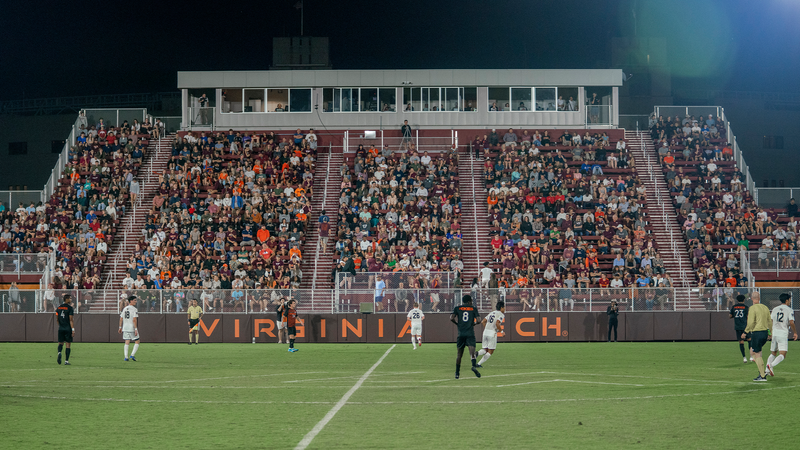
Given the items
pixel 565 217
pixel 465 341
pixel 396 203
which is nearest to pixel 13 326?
pixel 396 203

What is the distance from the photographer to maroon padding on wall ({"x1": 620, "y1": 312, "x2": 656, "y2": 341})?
33750mm

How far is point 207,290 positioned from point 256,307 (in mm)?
1988

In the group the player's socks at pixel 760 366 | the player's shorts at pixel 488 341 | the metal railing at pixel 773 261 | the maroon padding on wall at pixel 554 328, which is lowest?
the maroon padding on wall at pixel 554 328

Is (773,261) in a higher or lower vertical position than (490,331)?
higher

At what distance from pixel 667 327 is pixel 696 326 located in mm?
1111

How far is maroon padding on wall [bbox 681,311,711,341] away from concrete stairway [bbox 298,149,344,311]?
13736 mm

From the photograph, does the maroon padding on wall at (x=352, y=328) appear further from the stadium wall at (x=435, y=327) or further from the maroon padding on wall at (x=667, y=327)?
Result: the maroon padding on wall at (x=667, y=327)

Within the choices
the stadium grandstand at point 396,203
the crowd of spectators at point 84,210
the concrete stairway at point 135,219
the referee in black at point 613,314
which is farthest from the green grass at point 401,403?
→ the crowd of spectators at point 84,210

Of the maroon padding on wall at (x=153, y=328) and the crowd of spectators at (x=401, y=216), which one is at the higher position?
the crowd of spectators at (x=401, y=216)

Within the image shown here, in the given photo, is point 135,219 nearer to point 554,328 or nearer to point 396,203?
point 396,203

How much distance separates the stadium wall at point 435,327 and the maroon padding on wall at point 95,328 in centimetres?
144

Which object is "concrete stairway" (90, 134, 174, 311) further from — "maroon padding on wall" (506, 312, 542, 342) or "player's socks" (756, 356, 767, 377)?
"player's socks" (756, 356, 767, 377)

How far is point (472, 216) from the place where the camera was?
41.6 metres

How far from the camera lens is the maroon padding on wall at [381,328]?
3369 centimetres
